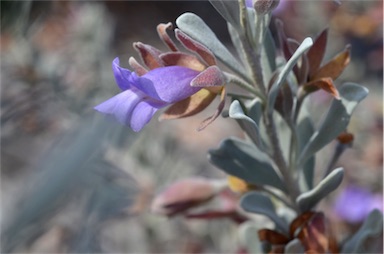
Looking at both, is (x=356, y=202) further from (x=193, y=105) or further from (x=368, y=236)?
(x=193, y=105)

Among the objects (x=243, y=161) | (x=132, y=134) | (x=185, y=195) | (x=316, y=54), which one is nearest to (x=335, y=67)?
(x=316, y=54)

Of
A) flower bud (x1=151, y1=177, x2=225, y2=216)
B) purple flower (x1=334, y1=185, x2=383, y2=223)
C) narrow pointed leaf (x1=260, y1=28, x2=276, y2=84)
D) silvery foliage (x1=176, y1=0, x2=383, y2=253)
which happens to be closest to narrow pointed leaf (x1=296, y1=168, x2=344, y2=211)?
silvery foliage (x1=176, y1=0, x2=383, y2=253)

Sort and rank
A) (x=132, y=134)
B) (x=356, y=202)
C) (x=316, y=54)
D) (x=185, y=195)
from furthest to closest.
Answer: (x=356, y=202) < (x=132, y=134) < (x=185, y=195) < (x=316, y=54)

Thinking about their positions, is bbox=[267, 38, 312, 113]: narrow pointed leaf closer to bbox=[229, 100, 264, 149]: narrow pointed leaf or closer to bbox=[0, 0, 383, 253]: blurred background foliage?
bbox=[229, 100, 264, 149]: narrow pointed leaf

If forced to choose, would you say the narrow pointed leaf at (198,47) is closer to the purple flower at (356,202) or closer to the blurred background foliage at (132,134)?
the blurred background foliage at (132,134)

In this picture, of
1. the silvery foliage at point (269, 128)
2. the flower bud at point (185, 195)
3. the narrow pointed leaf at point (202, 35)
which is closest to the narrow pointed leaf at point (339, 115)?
the silvery foliage at point (269, 128)

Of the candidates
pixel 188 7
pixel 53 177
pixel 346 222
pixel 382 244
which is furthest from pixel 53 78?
pixel 188 7
